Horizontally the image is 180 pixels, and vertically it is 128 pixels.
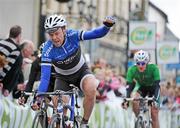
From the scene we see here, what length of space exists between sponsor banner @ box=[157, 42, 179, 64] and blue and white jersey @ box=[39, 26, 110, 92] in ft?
→ 70.8

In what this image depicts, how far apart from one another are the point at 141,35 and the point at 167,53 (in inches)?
287

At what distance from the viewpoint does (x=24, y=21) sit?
2638 centimetres

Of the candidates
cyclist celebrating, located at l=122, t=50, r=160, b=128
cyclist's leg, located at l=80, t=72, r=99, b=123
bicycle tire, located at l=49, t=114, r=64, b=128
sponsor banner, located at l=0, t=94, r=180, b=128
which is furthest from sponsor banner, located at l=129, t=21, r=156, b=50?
bicycle tire, located at l=49, t=114, r=64, b=128

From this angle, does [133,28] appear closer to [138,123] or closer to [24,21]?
[24,21]

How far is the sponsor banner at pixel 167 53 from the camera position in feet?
103

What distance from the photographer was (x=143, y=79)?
43.2 feet

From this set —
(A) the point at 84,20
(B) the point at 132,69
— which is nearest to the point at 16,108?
(B) the point at 132,69

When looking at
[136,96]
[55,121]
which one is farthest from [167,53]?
[55,121]

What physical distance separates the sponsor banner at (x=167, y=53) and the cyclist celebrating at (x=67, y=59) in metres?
21.5

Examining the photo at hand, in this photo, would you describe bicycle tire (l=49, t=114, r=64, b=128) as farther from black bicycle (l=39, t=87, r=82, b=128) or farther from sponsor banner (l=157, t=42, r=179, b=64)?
sponsor banner (l=157, t=42, r=179, b=64)

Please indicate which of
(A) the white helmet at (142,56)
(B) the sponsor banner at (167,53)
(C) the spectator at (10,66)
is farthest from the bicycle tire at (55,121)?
(B) the sponsor banner at (167,53)

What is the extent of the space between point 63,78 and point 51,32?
97 centimetres

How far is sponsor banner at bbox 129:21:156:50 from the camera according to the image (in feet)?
80.1

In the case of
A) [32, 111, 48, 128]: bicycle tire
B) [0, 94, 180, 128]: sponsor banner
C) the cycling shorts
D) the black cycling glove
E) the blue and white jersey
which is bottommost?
[0, 94, 180, 128]: sponsor banner
